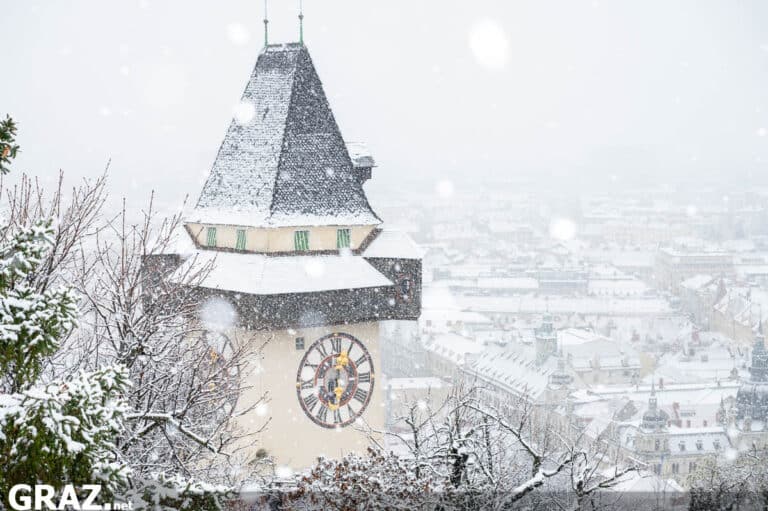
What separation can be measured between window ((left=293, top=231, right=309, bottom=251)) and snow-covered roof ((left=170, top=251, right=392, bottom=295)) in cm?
17

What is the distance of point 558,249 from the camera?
181 metres

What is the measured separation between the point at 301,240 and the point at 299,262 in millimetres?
398

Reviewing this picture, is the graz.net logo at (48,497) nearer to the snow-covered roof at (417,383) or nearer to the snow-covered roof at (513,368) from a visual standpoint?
the snow-covered roof at (417,383)

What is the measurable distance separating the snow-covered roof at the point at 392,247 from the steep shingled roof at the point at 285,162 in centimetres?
30

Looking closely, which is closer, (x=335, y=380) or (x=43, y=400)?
(x=43, y=400)

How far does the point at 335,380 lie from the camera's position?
54.6 feet

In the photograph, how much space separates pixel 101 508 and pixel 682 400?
93.7 meters

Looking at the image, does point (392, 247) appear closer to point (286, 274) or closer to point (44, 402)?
point (286, 274)

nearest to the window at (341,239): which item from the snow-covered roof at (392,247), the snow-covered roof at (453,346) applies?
the snow-covered roof at (392,247)

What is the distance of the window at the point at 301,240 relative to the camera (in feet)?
54.5

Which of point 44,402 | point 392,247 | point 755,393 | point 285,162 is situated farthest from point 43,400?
point 755,393

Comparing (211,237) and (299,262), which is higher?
(211,237)

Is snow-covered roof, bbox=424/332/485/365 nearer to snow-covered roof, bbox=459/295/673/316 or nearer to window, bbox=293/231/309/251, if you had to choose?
snow-covered roof, bbox=459/295/673/316

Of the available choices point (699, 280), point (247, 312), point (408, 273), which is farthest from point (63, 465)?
point (699, 280)
